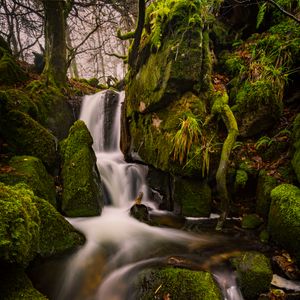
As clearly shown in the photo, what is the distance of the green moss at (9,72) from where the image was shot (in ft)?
27.5

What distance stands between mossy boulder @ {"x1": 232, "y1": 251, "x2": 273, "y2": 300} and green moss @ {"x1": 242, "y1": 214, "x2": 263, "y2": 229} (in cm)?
152

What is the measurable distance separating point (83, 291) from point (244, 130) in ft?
14.4

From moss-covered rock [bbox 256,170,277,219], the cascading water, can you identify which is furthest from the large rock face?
moss-covered rock [bbox 256,170,277,219]

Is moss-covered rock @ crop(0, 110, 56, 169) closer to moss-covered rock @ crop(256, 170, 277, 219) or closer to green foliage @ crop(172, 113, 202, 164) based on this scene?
green foliage @ crop(172, 113, 202, 164)

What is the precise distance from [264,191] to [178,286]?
2738mm

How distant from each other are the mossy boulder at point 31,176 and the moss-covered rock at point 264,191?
11.9 ft

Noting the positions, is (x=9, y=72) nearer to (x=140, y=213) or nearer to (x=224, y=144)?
(x=140, y=213)

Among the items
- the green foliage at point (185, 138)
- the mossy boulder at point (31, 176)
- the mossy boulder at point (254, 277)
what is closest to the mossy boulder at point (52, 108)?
the mossy boulder at point (31, 176)

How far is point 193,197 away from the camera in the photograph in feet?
18.1

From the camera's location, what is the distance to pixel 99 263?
12.7ft

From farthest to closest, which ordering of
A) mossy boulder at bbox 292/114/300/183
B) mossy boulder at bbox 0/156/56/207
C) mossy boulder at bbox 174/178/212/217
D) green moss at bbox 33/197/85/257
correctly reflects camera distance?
mossy boulder at bbox 174/178/212/217 < mossy boulder at bbox 292/114/300/183 < mossy boulder at bbox 0/156/56/207 < green moss at bbox 33/197/85/257

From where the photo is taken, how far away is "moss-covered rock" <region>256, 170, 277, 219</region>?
4839mm

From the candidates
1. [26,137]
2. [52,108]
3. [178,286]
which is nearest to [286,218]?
[178,286]

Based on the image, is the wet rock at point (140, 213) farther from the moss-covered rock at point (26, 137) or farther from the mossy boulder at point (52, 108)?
the mossy boulder at point (52, 108)
